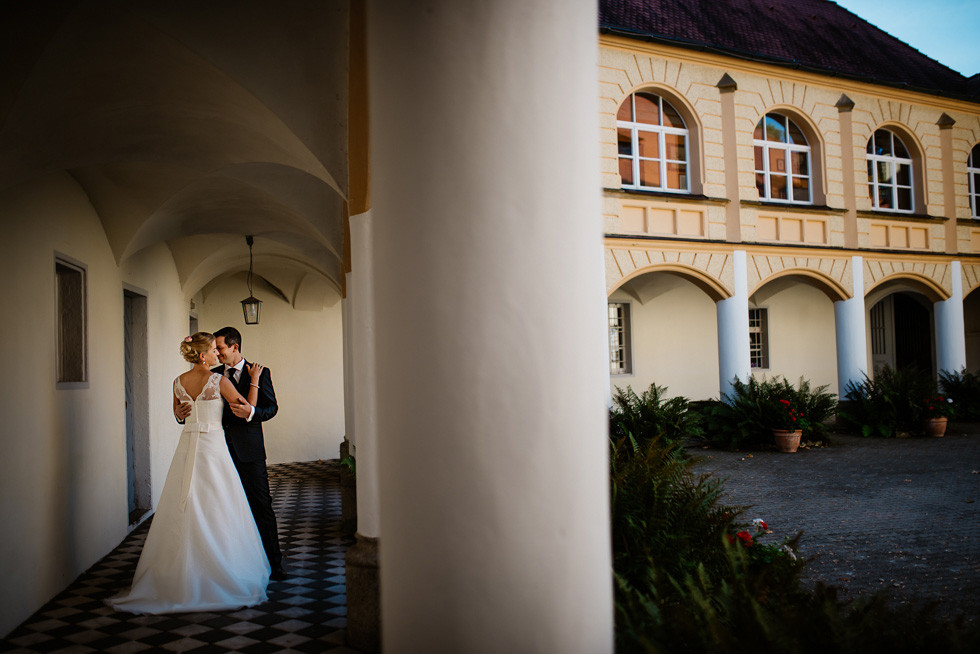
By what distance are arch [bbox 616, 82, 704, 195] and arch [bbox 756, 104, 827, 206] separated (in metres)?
1.92

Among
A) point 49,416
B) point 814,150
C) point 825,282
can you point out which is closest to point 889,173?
point 814,150

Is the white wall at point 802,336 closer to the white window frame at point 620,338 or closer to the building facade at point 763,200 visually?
the building facade at point 763,200

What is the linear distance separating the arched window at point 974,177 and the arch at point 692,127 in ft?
27.0

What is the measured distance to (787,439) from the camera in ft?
42.4

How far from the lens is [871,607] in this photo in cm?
262

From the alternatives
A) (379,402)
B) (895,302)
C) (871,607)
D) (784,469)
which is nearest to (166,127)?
(379,402)

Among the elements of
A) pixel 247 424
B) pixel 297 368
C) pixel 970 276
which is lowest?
pixel 247 424

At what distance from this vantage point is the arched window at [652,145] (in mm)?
14484

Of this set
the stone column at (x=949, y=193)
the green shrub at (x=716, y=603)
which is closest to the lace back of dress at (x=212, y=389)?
the green shrub at (x=716, y=603)

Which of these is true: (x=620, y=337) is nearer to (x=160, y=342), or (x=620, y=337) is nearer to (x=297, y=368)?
(x=297, y=368)

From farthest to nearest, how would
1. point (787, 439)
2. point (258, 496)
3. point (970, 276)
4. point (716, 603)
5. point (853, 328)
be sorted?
point (970, 276) → point (853, 328) → point (787, 439) → point (258, 496) → point (716, 603)

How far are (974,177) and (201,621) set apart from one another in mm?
20291

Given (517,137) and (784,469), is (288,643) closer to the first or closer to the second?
(517,137)

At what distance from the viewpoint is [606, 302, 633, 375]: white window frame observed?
726 inches
